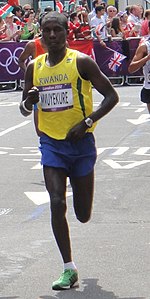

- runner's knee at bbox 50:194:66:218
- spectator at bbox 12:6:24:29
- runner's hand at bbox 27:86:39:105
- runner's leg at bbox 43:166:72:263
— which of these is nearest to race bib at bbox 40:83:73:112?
runner's hand at bbox 27:86:39:105

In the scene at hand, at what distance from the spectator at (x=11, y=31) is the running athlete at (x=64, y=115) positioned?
701 inches

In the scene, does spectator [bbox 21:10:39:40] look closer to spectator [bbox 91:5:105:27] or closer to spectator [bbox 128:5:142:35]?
spectator [bbox 91:5:105:27]

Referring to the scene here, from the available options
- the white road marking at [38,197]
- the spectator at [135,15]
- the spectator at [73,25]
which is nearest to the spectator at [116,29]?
the spectator at [135,15]

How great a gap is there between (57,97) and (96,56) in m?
17.9

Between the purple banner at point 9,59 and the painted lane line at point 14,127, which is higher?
the painted lane line at point 14,127

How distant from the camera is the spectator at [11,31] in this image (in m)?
24.4

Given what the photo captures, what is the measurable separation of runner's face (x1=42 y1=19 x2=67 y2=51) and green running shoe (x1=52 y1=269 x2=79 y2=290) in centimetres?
153

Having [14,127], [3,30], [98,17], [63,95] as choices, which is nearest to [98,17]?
[98,17]

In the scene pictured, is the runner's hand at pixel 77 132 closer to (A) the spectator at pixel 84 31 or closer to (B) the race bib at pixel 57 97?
(B) the race bib at pixel 57 97

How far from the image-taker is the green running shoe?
21.4ft

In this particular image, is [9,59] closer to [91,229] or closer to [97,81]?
[91,229]

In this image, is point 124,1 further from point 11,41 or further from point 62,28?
point 62,28

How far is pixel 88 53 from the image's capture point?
2400 centimetres

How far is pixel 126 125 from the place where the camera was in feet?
54.2
